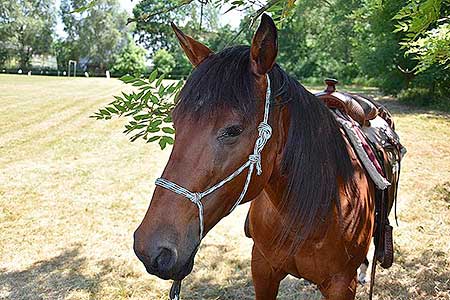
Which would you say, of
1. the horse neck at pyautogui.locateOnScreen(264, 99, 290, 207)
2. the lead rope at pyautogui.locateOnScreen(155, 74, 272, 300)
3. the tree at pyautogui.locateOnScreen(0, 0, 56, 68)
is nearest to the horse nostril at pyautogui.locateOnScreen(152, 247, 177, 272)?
the lead rope at pyautogui.locateOnScreen(155, 74, 272, 300)

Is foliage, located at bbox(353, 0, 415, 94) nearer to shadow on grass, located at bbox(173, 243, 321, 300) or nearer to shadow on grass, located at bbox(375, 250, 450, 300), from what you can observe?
shadow on grass, located at bbox(375, 250, 450, 300)

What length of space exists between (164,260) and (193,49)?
0.79 metres

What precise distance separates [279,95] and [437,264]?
3099mm

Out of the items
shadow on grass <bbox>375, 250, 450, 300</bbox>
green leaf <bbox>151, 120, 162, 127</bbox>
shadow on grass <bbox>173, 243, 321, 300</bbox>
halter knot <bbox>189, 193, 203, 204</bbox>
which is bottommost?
shadow on grass <bbox>173, 243, 321, 300</bbox>

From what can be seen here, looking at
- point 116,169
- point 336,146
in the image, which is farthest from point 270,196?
point 116,169

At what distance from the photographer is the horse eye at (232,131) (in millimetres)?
1238

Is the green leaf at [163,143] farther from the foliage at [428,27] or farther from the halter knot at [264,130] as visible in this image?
the foliage at [428,27]

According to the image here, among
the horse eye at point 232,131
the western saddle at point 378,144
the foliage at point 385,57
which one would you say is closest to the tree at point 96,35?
the foliage at point 385,57

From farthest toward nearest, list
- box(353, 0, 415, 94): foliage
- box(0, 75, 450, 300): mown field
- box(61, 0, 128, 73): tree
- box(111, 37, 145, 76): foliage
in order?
box(61, 0, 128, 73): tree → box(111, 37, 145, 76): foliage → box(353, 0, 415, 94): foliage → box(0, 75, 450, 300): mown field

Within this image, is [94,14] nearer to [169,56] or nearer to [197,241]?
[169,56]

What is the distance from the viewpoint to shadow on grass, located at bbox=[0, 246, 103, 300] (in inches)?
128

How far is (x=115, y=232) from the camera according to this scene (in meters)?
4.48

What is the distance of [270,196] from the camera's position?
5.40 feet

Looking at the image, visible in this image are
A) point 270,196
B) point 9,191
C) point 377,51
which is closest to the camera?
point 270,196
